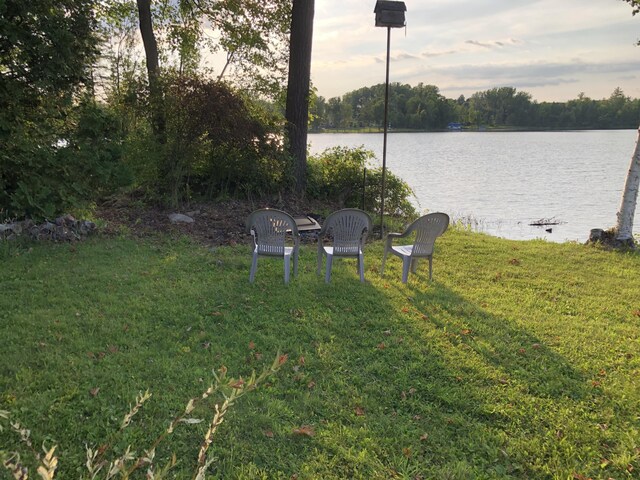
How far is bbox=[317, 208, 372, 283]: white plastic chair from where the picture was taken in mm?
5336

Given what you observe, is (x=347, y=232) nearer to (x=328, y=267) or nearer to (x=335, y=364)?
(x=328, y=267)

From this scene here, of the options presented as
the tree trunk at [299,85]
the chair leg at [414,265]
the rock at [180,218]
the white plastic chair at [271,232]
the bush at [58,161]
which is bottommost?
the chair leg at [414,265]

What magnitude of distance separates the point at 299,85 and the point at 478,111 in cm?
5872

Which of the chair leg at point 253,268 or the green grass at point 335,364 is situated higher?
the chair leg at point 253,268

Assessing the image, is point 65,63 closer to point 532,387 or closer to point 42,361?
point 42,361

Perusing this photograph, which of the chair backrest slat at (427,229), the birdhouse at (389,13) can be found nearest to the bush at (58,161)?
the birdhouse at (389,13)

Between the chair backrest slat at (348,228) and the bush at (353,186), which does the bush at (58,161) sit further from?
the bush at (353,186)

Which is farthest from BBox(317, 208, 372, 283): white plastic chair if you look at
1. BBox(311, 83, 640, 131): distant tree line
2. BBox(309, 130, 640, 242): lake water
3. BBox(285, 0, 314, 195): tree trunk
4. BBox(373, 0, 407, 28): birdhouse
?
BBox(311, 83, 640, 131): distant tree line

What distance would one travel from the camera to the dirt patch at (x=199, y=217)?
7618 mm

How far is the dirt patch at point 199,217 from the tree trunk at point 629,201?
534 centimetres

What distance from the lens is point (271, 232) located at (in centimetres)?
539

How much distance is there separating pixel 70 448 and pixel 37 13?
6.33 metres

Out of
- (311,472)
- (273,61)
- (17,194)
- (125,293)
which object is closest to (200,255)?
(125,293)

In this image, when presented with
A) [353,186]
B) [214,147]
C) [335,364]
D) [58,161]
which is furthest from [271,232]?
[353,186]
